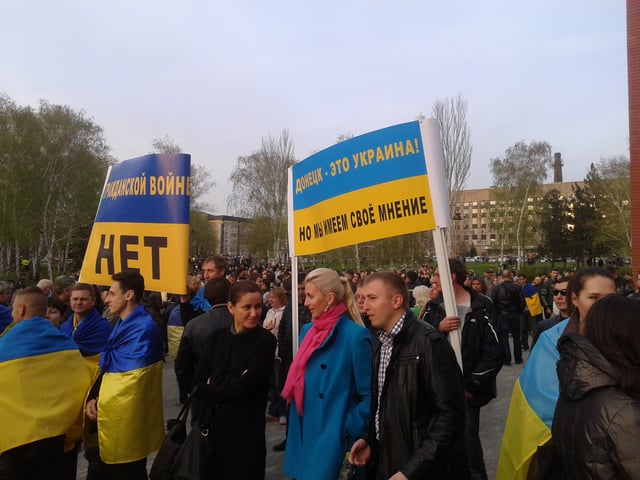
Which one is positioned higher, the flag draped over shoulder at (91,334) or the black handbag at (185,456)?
the flag draped over shoulder at (91,334)

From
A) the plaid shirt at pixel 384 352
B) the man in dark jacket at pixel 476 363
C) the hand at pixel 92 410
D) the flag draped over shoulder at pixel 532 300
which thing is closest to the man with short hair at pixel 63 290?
the hand at pixel 92 410

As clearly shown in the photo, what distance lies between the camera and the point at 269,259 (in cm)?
5344

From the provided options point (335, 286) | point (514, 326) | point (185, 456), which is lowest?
point (514, 326)

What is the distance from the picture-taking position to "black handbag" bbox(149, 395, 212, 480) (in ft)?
8.65

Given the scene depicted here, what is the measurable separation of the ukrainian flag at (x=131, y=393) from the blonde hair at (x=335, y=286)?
1.24 metres

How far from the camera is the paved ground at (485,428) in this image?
459cm

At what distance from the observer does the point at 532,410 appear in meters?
2.48

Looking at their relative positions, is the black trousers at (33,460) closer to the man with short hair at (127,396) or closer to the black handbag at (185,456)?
the man with short hair at (127,396)

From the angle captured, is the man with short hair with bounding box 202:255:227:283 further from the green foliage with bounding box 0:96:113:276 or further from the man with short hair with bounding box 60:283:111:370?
the green foliage with bounding box 0:96:113:276

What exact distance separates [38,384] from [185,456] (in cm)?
116

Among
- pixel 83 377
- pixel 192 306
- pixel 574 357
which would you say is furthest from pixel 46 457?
pixel 574 357

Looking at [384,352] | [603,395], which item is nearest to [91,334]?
[384,352]

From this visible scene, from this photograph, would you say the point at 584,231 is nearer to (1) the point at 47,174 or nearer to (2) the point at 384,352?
(1) the point at 47,174

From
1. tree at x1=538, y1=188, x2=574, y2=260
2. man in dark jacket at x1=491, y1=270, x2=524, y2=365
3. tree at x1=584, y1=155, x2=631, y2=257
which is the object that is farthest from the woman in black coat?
tree at x1=538, y1=188, x2=574, y2=260
